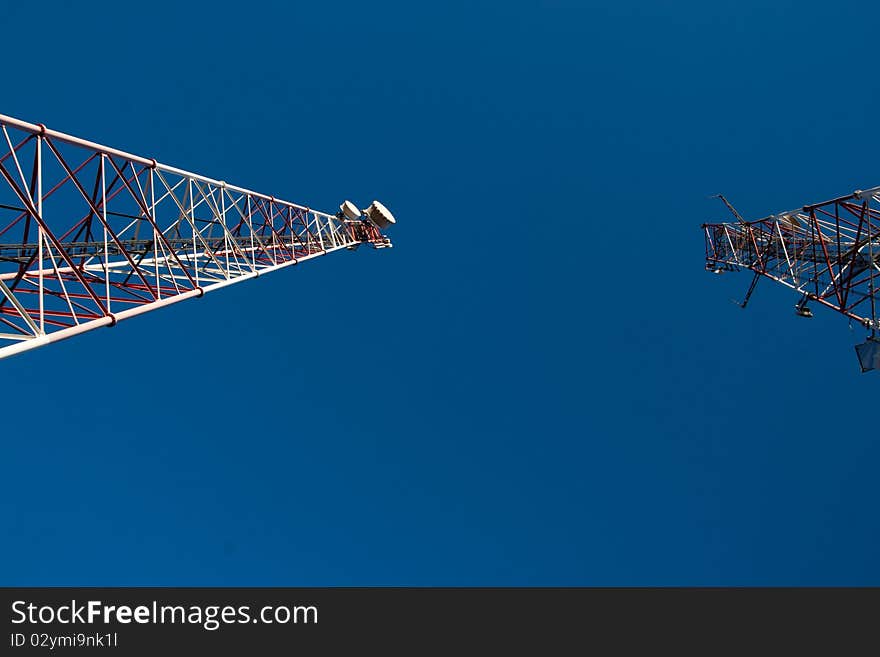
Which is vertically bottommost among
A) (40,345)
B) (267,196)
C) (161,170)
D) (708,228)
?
(40,345)

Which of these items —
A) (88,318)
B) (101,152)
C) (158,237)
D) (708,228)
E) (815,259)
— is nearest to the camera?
(88,318)

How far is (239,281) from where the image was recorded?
14.3m

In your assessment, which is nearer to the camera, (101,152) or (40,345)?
(40,345)

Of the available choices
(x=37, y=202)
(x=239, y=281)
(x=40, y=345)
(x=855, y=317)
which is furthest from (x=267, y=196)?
(x=855, y=317)

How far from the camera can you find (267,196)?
19156 mm

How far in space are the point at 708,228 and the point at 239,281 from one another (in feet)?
92.0

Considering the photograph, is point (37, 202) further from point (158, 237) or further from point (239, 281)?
point (239, 281)

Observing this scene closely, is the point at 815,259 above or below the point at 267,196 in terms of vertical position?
below

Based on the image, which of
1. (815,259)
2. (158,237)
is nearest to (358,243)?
(158,237)

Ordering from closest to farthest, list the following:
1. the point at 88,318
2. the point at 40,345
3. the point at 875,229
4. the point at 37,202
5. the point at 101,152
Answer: the point at 40,345, the point at 37,202, the point at 88,318, the point at 101,152, the point at 875,229

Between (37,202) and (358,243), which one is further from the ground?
(358,243)

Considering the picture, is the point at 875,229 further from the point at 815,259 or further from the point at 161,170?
the point at 161,170

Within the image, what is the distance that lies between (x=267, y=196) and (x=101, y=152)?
944 cm

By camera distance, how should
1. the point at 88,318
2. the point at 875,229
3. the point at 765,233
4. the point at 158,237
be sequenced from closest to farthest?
the point at 88,318
the point at 158,237
the point at 875,229
the point at 765,233
